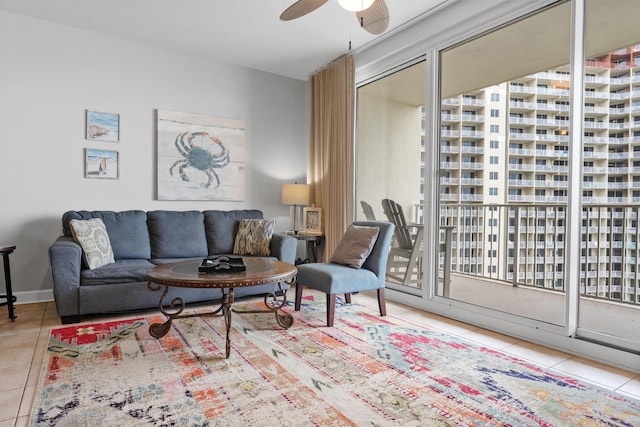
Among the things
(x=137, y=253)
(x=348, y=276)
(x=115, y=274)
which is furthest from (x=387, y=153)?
(x=115, y=274)

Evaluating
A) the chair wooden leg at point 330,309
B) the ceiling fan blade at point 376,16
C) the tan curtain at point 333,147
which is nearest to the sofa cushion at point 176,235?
the tan curtain at point 333,147

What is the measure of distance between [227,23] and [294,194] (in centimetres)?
202

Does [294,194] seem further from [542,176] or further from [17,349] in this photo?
[17,349]

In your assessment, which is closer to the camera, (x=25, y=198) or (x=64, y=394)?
(x=64, y=394)

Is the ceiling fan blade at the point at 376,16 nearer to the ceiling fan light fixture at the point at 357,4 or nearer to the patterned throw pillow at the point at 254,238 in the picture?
the ceiling fan light fixture at the point at 357,4

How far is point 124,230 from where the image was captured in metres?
3.85

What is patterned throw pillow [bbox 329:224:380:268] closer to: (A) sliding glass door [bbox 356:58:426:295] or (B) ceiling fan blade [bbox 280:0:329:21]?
(A) sliding glass door [bbox 356:58:426:295]

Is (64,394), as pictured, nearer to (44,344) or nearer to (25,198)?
(44,344)

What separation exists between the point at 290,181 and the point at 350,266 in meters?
2.27

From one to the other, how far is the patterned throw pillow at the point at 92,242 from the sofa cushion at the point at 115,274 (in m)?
0.09

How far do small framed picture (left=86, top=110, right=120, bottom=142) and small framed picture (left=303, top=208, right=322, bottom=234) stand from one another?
2.31 metres

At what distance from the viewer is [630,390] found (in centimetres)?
210

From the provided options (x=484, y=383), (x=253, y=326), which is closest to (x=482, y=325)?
(x=484, y=383)

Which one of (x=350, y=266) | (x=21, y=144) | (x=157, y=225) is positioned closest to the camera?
(x=350, y=266)
